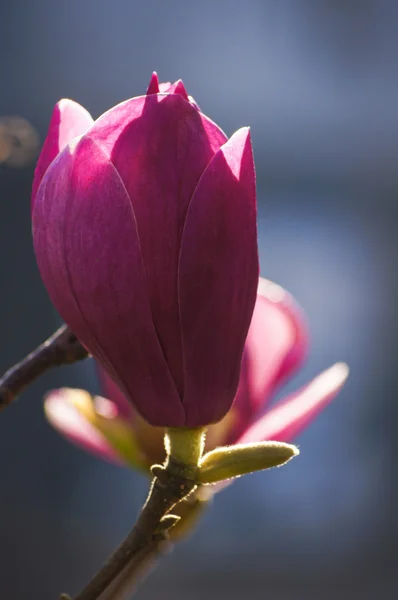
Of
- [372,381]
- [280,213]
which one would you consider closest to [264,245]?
[280,213]

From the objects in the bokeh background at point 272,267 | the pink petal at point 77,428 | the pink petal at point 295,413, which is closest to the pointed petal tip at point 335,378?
the pink petal at point 295,413

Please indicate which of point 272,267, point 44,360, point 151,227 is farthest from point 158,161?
point 272,267

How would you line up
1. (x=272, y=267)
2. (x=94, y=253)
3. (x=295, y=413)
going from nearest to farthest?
(x=94, y=253) → (x=295, y=413) → (x=272, y=267)

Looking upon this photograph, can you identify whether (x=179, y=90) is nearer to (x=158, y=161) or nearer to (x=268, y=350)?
(x=158, y=161)

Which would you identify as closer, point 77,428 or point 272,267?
point 77,428

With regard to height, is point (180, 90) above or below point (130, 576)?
above

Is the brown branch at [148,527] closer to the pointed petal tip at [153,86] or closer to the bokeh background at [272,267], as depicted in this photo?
the pointed petal tip at [153,86]
